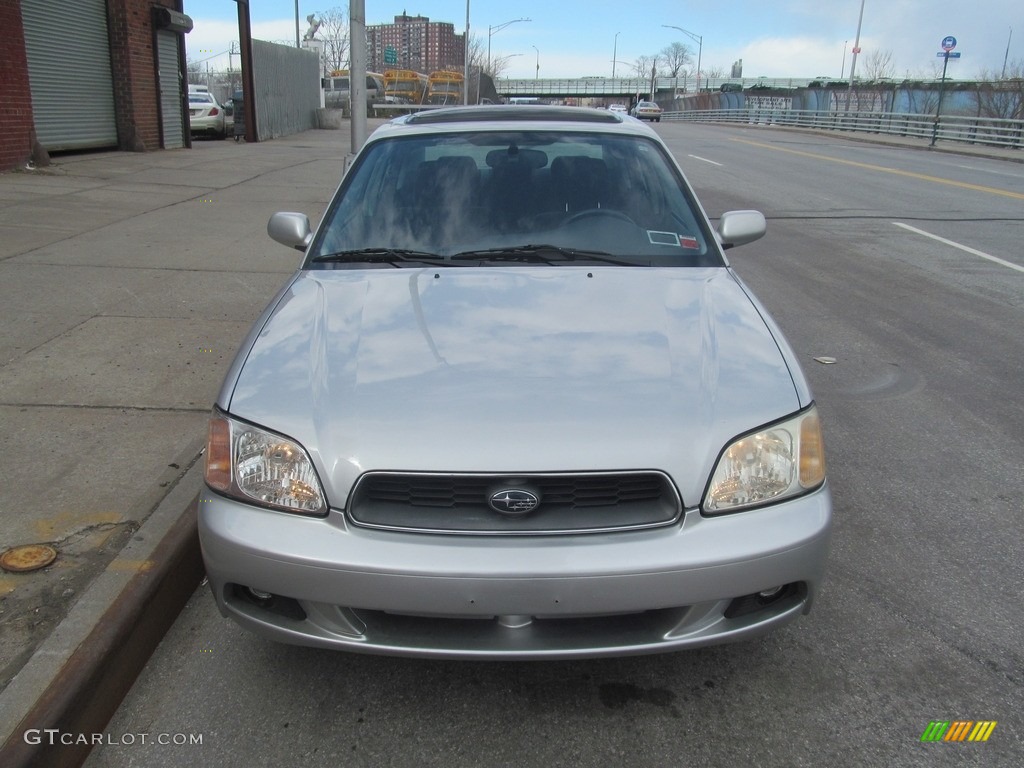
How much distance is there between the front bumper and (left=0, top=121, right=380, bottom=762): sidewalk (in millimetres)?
740

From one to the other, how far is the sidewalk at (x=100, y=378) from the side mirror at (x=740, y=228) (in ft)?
8.44

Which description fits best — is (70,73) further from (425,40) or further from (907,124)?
(425,40)

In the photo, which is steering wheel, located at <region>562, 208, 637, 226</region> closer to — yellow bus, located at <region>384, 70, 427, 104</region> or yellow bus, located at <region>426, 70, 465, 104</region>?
yellow bus, located at <region>426, 70, 465, 104</region>

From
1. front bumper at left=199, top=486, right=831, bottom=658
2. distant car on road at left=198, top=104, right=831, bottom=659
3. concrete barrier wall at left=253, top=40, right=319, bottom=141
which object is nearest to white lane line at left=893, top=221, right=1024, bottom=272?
distant car on road at left=198, top=104, right=831, bottom=659

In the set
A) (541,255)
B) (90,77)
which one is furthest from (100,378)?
(90,77)

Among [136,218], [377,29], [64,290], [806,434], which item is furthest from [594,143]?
[377,29]

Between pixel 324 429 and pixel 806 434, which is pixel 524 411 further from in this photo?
pixel 806 434

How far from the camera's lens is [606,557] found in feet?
7.26

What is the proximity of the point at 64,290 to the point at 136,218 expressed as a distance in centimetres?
369

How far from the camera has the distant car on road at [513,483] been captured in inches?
87.6

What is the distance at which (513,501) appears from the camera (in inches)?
88.8

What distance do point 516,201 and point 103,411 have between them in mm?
2389

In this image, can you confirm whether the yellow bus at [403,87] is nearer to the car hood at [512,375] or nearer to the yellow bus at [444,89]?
the yellow bus at [444,89]

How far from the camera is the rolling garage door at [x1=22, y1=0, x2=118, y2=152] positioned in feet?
47.8
